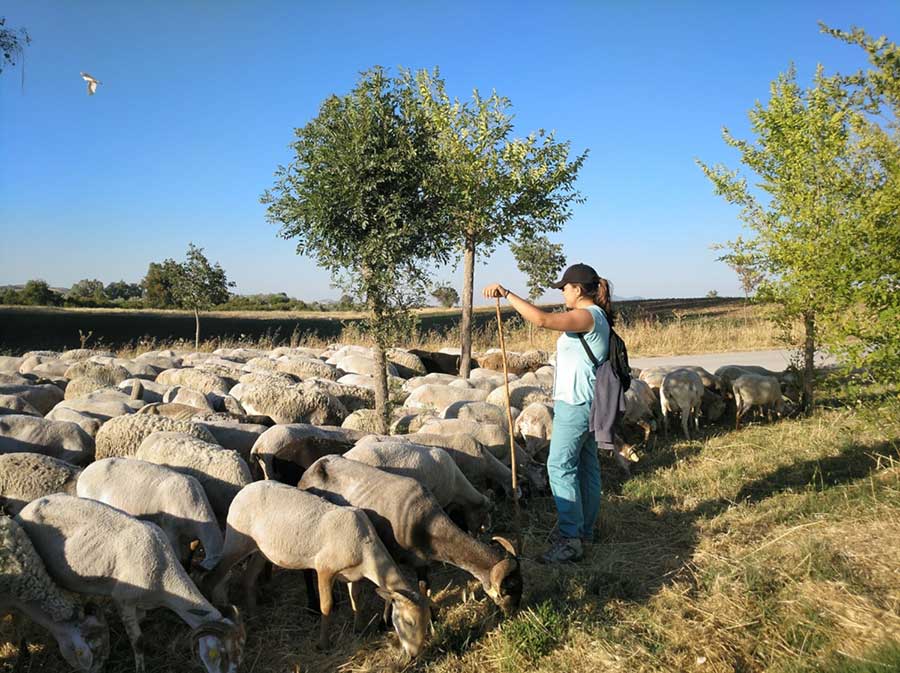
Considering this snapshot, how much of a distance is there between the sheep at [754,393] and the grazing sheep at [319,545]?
27.5ft

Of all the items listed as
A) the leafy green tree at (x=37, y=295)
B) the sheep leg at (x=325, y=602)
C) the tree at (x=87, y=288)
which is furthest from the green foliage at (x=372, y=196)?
the tree at (x=87, y=288)

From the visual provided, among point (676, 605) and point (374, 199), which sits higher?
point (374, 199)

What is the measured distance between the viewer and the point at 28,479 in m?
5.83

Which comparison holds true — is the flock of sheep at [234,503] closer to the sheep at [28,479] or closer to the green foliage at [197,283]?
the sheep at [28,479]

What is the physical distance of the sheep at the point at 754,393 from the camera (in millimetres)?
11328

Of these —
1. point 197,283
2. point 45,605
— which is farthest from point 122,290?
point 45,605

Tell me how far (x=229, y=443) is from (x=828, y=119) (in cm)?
1050

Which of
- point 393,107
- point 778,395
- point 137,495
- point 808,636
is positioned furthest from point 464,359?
point 808,636

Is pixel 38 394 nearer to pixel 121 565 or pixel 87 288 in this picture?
pixel 121 565

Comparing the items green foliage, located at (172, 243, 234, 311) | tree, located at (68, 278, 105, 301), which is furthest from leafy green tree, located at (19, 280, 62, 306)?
green foliage, located at (172, 243, 234, 311)

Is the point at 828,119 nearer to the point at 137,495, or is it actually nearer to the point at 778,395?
the point at 778,395

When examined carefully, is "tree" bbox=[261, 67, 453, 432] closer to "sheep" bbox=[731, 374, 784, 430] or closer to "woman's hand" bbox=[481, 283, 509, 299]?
"woman's hand" bbox=[481, 283, 509, 299]

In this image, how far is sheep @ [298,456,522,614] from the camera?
4883 millimetres

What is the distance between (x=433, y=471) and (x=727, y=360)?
15.5 m
